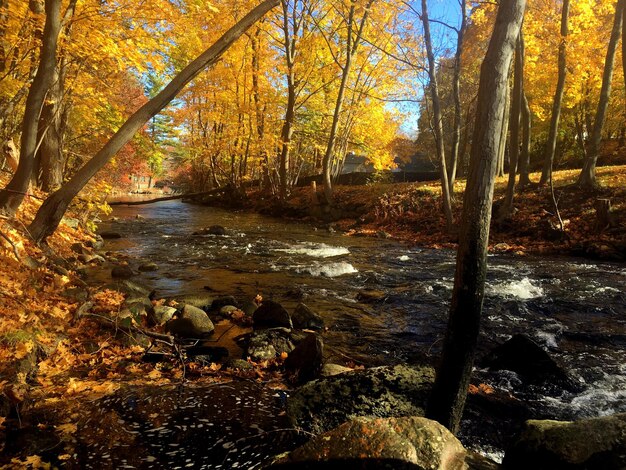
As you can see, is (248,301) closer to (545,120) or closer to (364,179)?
(364,179)

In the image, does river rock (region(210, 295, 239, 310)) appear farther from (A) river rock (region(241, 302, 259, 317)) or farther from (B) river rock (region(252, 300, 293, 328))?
(B) river rock (region(252, 300, 293, 328))

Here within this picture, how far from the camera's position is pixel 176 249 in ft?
43.1

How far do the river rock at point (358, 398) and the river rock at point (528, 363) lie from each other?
5.71ft

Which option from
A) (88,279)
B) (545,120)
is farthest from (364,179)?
(88,279)

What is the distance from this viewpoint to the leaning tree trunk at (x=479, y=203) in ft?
9.14

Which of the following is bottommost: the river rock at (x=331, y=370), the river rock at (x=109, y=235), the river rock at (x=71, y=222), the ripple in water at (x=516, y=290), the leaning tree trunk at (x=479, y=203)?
the river rock at (x=331, y=370)

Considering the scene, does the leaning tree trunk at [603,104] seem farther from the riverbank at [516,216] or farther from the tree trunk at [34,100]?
the tree trunk at [34,100]

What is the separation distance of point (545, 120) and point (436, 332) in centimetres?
2778

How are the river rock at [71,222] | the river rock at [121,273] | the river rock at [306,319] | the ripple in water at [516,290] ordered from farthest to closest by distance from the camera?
the river rock at [71,222], the river rock at [121,273], the ripple in water at [516,290], the river rock at [306,319]

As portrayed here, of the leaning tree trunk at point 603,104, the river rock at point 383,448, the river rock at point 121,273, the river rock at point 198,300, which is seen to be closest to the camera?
the river rock at point 383,448

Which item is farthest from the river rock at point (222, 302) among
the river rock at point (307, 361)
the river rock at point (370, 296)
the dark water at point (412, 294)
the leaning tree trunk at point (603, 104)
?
the leaning tree trunk at point (603, 104)

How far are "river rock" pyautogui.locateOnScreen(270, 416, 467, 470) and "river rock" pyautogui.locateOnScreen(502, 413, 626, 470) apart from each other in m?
0.41

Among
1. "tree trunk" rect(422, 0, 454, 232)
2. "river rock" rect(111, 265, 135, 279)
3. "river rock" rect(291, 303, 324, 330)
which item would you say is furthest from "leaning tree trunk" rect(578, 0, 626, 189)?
"river rock" rect(111, 265, 135, 279)

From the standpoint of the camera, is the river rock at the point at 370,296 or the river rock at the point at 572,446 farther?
the river rock at the point at 370,296
